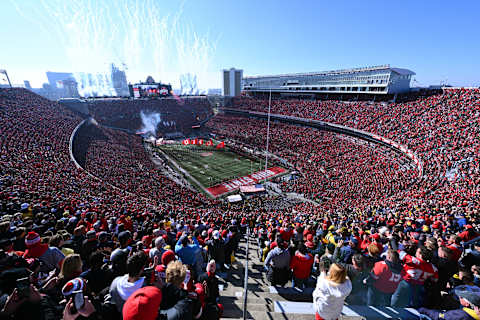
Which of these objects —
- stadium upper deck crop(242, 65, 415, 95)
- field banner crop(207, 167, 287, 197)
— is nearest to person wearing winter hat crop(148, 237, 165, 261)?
field banner crop(207, 167, 287, 197)

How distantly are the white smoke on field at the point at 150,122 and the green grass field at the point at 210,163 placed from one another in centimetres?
1358

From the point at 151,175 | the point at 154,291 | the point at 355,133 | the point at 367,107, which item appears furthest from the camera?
the point at 367,107

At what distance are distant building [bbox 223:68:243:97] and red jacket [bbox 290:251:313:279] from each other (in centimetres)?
8974

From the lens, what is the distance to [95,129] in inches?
1788

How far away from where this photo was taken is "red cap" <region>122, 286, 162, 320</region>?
2.44m

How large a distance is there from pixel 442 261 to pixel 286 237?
14.5 feet

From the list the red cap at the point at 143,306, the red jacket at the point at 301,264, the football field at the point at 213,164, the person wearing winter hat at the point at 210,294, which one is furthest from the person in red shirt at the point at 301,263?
the football field at the point at 213,164

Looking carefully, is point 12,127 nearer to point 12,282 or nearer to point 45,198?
point 45,198

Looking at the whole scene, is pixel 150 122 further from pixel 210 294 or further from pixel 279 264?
pixel 210 294

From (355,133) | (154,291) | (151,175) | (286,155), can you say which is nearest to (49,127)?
(151,175)

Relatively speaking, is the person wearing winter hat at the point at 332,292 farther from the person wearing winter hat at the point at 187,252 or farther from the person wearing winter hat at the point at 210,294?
the person wearing winter hat at the point at 187,252

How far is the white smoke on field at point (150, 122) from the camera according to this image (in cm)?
5901

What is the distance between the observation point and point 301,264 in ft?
16.7

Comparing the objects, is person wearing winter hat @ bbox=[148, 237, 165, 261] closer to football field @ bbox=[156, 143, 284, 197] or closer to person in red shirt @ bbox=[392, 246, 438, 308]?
person in red shirt @ bbox=[392, 246, 438, 308]
